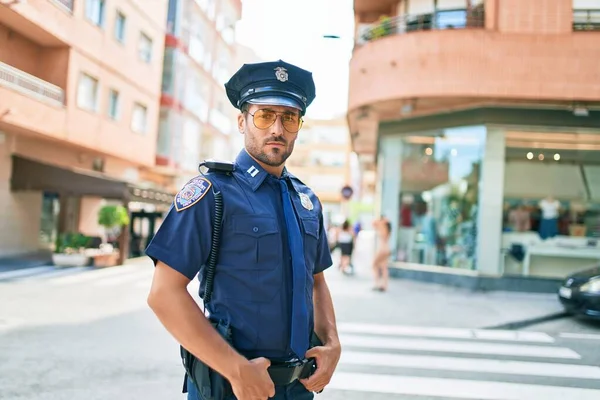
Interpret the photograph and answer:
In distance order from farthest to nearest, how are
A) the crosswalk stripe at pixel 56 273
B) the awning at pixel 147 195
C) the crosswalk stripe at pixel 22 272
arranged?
1. the awning at pixel 147 195
2. the crosswalk stripe at pixel 56 273
3. the crosswalk stripe at pixel 22 272

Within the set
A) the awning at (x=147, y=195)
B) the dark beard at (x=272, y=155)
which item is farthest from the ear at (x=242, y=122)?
the awning at (x=147, y=195)

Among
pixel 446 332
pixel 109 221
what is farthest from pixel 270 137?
pixel 109 221

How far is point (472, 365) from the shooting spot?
6172mm

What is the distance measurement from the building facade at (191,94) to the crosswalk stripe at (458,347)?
13.7 m

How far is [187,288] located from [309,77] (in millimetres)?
808

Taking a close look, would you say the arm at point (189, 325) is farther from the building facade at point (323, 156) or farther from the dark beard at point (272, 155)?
the building facade at point (323, 156)

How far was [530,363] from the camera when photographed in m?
6.35

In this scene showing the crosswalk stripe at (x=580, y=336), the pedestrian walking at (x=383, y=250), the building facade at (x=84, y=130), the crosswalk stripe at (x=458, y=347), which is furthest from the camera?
the pedestrian walking at (x=383, y=250)

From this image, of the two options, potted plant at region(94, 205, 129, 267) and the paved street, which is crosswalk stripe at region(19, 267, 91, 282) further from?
potted plant at region(94, 205, 129, 267)

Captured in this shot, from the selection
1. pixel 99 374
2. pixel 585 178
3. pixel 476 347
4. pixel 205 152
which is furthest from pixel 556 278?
pixel 205 152

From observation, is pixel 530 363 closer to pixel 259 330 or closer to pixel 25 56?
pixel 259 330

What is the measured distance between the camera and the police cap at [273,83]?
1826 mm

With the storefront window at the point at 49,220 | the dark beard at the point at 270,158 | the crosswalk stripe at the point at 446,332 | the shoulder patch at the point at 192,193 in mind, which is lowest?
the crosswalk stripe at the point at 446,332

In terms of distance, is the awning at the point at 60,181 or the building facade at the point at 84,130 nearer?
the building facade at the point at 84,130
